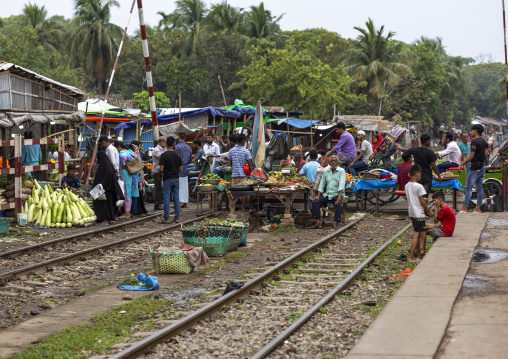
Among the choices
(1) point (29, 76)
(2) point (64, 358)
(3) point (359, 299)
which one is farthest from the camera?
(1) point (29, 76)

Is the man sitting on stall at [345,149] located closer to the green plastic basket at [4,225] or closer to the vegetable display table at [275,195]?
the vegetable display table at [275,195]

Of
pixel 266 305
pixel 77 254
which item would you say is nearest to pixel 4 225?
pixel 77 254

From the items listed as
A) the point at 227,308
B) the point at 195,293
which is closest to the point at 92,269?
the point at 195,293

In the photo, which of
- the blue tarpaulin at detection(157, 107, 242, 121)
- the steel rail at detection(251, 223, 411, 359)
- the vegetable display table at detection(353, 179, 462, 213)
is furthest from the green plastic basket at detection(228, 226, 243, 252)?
the blue tarpaulin at detection(157, 107, 242, 121)

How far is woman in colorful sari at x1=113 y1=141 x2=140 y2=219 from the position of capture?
676 inches

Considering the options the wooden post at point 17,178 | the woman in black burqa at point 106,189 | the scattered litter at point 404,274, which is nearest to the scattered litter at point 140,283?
the scattered litter at point 404,274

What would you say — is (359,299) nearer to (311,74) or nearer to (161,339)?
(161,339)

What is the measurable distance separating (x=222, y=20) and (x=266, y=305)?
56.3 m

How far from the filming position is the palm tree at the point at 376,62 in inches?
2250

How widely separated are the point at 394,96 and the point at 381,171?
46.4 m

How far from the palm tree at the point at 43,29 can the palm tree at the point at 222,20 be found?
12.9 m

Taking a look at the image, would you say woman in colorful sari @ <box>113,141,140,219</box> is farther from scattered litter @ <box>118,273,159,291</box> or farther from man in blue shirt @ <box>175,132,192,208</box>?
scattered litter @ <box>118,273,159,291</box>

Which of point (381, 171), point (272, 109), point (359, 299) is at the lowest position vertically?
point (359, 299)

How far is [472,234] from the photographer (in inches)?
→ 522
